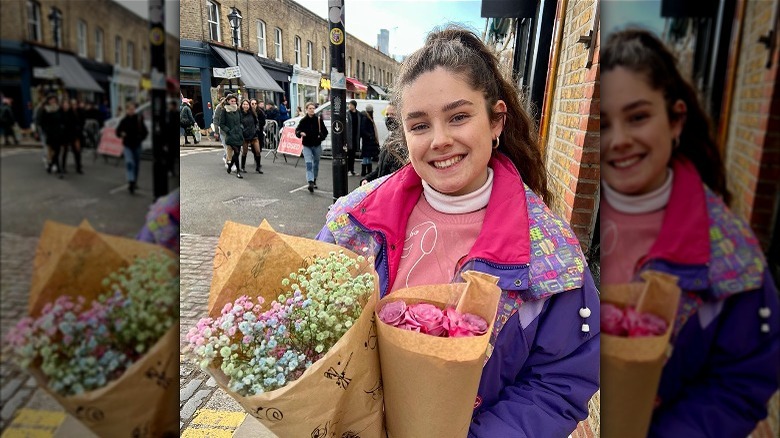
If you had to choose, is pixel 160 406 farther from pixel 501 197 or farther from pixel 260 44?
pixel 501 197

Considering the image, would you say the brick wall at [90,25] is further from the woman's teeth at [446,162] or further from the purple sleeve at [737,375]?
the woman's teeth at [446,162]

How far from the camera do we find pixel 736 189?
0.31 meters

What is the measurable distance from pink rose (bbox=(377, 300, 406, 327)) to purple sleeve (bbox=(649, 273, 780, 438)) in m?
0.72

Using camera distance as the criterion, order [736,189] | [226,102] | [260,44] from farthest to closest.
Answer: [226,102] → [260,44] → [736,189]

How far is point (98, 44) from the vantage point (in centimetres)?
44

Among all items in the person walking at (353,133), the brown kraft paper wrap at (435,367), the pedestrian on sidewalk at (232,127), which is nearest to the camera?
the brown kraft paper wrap at (435,367)

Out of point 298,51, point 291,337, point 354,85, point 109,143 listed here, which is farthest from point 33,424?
point 354,85

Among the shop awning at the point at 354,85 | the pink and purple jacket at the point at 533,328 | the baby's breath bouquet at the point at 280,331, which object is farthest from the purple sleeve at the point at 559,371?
the shop awning at the point at 354,85

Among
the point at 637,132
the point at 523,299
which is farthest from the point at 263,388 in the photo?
the point at 637,132

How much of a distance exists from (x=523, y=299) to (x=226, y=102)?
1.11 metres

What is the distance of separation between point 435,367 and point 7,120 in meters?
0.81

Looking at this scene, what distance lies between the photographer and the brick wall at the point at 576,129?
274cm

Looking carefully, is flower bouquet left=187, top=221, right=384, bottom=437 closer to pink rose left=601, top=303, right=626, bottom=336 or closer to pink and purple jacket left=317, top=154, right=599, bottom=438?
pink and purple jacket left=317, top=154, right=599, bottom=438

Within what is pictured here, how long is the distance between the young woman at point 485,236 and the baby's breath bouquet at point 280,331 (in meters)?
0.48
